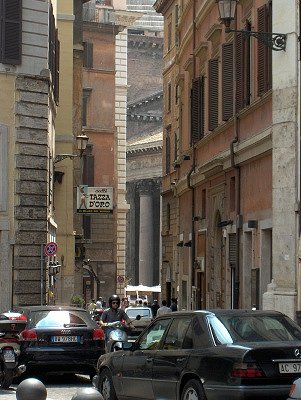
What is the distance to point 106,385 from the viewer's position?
18.3m

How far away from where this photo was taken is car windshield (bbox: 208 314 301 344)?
1556cm

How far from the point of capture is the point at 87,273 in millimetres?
79000

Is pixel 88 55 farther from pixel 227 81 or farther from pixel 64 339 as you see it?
pixel 64 339

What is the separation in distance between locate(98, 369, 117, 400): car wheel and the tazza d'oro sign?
28.0 metres

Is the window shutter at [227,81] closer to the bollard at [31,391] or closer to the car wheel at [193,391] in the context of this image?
the car wheel at [193,391]

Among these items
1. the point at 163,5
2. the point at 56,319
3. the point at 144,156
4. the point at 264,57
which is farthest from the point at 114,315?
the point at 144,156

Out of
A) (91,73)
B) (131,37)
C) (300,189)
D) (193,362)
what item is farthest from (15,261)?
(131,37)

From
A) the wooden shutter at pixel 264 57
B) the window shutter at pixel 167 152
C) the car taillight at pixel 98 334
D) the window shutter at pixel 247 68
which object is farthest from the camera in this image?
the window shutter at pixel 167 152

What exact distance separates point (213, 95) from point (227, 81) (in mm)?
2638

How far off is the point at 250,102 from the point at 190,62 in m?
11.2

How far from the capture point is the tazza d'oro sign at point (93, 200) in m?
46.8

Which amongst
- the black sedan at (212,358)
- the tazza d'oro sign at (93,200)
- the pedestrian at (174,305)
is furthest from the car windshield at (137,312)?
the black sedan at (212,358)

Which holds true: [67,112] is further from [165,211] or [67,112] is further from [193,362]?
[193,362]

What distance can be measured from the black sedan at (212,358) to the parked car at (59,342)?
14.2ft
